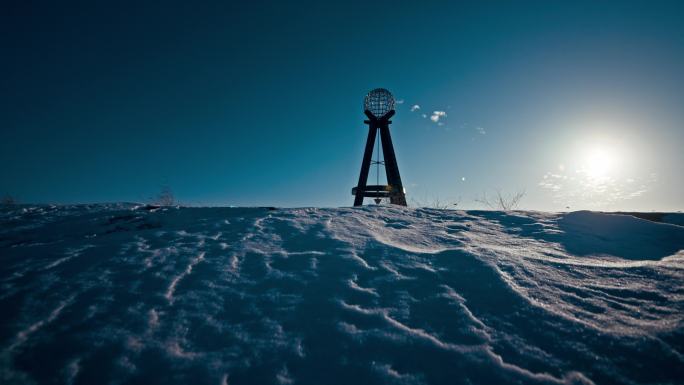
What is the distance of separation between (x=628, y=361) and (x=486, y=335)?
49cm

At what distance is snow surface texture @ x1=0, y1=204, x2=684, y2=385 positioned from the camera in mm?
1062

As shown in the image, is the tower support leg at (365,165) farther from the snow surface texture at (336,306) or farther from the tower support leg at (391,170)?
the snow surface texture at (336,306)

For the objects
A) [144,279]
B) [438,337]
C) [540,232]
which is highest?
[540,232]

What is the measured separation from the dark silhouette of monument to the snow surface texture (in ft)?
13.8

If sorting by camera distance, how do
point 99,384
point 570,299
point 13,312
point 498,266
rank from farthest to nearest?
point 498,266, point 570,299, point 13,312, point 99,384

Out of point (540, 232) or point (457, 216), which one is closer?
point (540, 232)

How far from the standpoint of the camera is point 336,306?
139 cm

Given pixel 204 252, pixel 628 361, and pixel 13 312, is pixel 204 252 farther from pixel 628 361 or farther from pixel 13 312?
pixel 628 361

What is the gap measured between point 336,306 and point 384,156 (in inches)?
235

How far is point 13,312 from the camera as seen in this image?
1.30 metres

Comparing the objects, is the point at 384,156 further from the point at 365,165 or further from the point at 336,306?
the point at 336,306

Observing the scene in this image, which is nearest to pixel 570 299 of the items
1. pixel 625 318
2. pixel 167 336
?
pixel 625 318

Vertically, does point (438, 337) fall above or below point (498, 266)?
below

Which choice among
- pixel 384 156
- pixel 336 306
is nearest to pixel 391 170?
pixel 384 156
